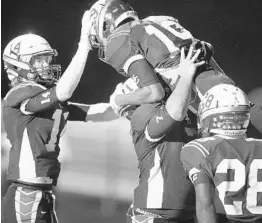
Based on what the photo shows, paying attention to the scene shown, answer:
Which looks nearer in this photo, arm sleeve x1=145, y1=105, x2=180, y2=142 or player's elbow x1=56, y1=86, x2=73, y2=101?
arm sleeve x1=145, y1=105, x2=180, y2=142

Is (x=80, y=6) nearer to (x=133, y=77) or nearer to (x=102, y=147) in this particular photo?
(x=102, y=147)

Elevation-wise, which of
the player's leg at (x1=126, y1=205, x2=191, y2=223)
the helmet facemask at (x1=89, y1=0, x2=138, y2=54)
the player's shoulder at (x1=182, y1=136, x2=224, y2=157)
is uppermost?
the helmet facemask at (x1=89, y1=0, x2=138, y2=54)

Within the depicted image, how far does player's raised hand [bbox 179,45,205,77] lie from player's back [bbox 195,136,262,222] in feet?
0.77

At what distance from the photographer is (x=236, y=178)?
186 centimetres

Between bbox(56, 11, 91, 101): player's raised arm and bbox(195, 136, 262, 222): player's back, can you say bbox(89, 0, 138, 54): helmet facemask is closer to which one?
bbox(56, 11, 91, 101): player's raised arm

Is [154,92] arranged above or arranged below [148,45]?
below

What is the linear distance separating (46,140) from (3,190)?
80 cm

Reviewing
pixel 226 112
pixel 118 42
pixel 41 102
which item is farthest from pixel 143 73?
pixel 41 102

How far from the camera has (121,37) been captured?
2.19m

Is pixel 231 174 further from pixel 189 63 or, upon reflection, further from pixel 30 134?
pixel 30 134

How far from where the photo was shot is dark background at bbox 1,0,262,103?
2.98 metres

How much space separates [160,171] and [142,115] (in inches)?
7.1

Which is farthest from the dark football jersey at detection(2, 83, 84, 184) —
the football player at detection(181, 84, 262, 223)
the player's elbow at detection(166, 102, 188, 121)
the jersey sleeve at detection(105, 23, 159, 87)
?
the football player at detection(181, 84, 262, 223)

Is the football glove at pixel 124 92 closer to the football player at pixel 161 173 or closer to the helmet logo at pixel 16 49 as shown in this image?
the football player at pixel 161 173
